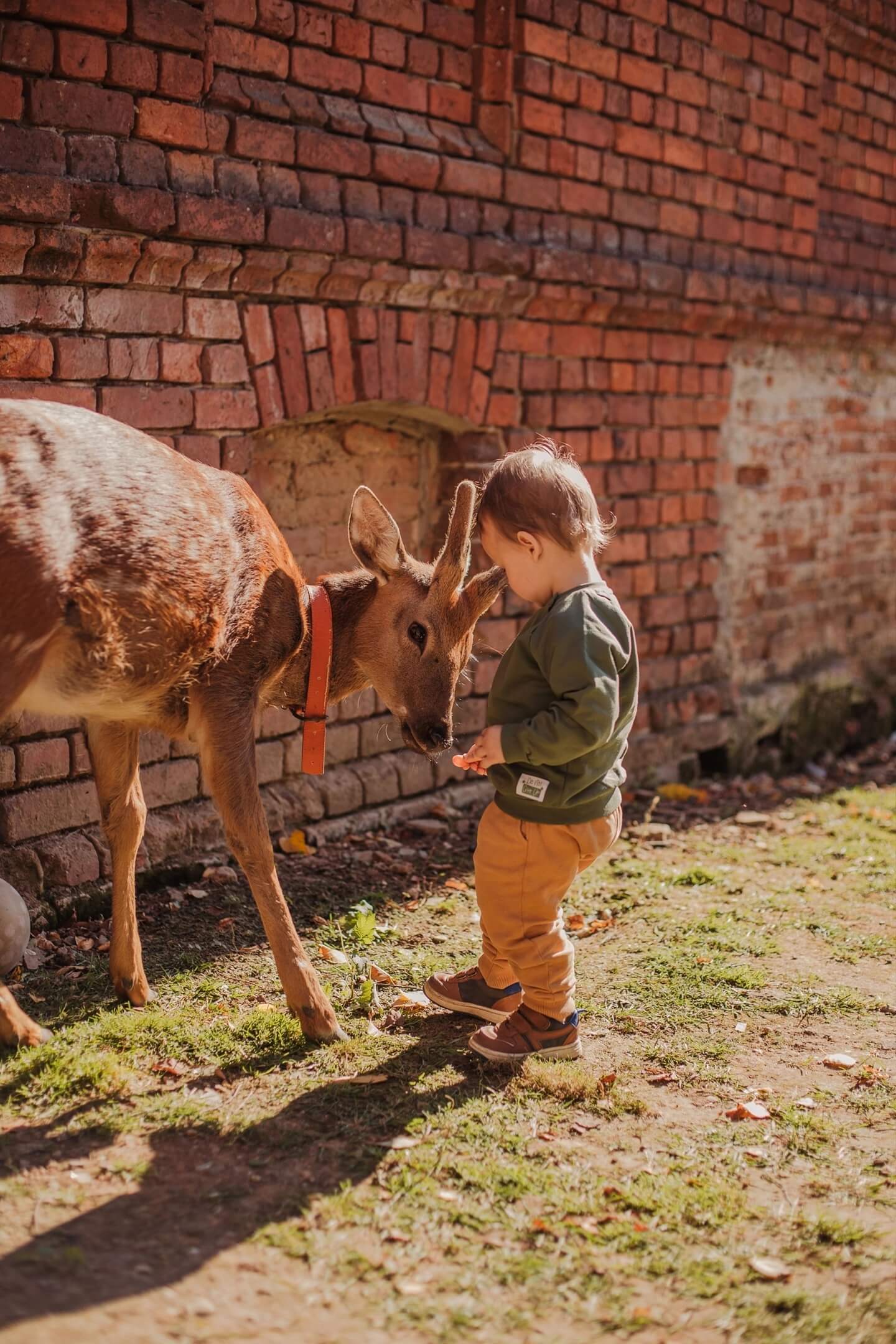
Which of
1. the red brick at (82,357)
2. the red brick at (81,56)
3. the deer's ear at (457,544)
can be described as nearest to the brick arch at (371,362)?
the red brick at (82,357)

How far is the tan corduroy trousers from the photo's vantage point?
3.60 metres

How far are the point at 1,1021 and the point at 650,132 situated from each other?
5.46 meters

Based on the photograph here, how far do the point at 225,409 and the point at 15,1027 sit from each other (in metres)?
2.39

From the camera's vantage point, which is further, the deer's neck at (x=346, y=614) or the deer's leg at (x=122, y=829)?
the deer's neck at (x=346, y=614)

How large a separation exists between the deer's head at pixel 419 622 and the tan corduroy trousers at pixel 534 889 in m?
0.52

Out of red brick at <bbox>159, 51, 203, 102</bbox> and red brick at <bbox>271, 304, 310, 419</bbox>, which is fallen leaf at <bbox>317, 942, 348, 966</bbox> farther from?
red brick at <bbox>159, 51, 203, 102</bbox>

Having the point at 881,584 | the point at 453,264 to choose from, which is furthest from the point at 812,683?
the point at 453,264

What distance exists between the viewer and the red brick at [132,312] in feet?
14.5

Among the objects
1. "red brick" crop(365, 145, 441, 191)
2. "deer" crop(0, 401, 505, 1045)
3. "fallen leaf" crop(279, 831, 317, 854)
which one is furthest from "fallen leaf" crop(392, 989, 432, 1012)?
"red brick" crop(365, 145, 441, 191)

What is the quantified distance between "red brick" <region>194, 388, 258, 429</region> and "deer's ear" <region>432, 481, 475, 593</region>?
1227 mm

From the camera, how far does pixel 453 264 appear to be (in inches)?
218

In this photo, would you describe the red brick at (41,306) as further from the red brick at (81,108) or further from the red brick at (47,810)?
the red brick at (47,810)

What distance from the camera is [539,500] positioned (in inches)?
138

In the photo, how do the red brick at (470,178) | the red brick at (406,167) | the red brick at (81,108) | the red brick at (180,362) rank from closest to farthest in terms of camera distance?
the red brick at (81,108) < the red brick at (180,362) < the red brick at (406,167) < the red brick at (470,178)
